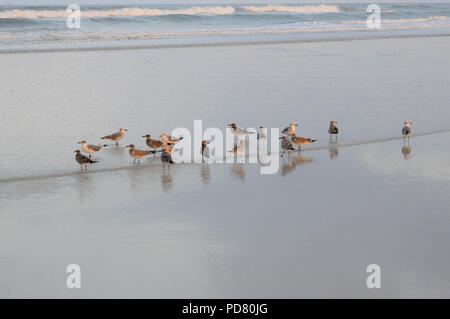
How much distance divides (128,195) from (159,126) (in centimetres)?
448

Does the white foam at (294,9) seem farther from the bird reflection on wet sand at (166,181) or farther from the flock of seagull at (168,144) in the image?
the bird reflection on wet sand at (166,181)

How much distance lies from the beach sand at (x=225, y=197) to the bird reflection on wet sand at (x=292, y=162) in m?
0.03

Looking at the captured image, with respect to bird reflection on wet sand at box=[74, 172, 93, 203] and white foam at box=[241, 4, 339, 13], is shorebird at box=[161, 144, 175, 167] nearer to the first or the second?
bird reflection on wet sand at box=[74, 172, 93, 203]

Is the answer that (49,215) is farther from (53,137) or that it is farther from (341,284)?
(53,137)

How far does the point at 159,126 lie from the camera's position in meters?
13.8

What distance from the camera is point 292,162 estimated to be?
11.4 meters

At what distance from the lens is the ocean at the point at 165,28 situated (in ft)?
108

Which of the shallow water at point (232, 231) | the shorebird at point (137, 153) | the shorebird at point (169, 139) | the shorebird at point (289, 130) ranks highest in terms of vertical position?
the shorebird at point (289, 130)

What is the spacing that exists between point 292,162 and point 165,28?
33834mm

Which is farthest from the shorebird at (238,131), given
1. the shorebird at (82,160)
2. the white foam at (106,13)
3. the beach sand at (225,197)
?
the white foam at (106,13)

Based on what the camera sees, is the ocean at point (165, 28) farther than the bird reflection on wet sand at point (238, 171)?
Yes

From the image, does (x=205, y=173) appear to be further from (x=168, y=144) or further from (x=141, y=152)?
(x=168, y=144)

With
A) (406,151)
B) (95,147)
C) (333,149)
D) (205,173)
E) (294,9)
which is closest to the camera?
(205,173)

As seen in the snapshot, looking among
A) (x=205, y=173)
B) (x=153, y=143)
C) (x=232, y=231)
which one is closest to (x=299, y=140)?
(x=205, y=173)
